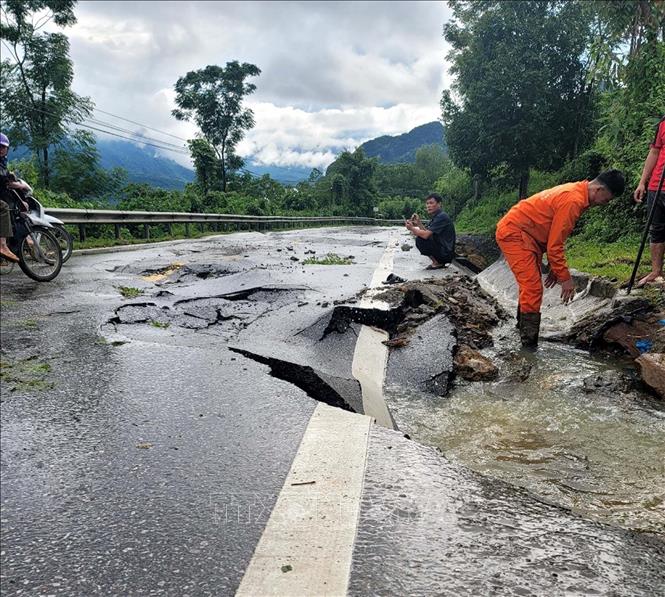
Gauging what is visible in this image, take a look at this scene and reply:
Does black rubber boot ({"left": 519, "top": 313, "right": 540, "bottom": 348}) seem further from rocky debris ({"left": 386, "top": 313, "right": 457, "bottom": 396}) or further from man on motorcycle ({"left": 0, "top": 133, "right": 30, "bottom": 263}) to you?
man on motorcycle ({"left": 0, "top": 133, "right": 30, "bottom": 263})

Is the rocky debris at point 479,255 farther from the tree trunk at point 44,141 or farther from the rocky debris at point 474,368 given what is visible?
the tree trunk at point 44,141

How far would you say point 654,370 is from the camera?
11.2 feet

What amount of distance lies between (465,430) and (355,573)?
1.59 meters

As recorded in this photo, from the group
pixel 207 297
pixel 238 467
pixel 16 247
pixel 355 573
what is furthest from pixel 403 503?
pixel 16 247

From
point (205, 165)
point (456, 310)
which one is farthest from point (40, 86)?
point (456, 310)

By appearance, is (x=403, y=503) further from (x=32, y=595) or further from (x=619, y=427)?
(x=619, y=427)

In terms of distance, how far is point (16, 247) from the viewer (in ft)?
19.9

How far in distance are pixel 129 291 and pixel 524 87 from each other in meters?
20.0

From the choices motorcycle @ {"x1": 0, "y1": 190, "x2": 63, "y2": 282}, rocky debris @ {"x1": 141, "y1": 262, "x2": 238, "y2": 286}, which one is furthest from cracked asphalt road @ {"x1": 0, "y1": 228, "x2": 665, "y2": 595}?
rocky debris @ {"x1": 141, "y1": 262, "x2": 238, "y2": 286}

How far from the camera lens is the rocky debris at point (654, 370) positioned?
3320mm

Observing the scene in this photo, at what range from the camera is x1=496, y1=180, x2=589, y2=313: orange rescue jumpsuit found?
4492 millimetres

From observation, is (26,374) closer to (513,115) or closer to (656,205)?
(656,205)

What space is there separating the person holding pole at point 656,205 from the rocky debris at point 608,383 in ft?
5.99

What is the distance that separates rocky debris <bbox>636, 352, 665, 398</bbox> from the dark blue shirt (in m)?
5.72
